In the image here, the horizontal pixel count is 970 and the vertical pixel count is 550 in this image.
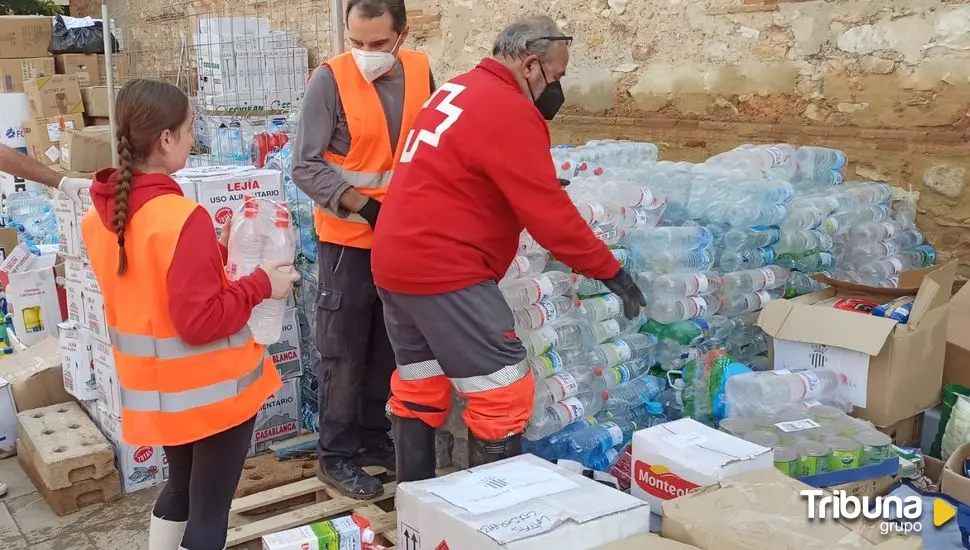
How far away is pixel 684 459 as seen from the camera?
2441 mm

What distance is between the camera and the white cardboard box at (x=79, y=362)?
3963mm

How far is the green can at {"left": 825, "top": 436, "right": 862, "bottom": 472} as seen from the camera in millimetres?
2812

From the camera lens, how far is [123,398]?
2.31 metres

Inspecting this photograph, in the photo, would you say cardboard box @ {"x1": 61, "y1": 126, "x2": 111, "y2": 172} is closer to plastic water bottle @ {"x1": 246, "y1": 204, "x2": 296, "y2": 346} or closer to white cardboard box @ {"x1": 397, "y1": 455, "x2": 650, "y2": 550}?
plastic water bottle @ {"x1": 246, "y1": 204, "x2": 296, "y2": 346}

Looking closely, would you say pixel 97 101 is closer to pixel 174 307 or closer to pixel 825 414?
pixel 174 307

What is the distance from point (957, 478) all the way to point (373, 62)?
2456mm

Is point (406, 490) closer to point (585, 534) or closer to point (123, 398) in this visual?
point (585, 534)

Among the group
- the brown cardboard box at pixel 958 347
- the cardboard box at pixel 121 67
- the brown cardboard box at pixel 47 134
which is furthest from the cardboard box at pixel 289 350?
the brown cardboard box at pixel 47 134

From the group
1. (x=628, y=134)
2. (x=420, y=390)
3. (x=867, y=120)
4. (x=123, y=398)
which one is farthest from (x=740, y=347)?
(x=123, y=398)

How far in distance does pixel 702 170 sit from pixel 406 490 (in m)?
2.72

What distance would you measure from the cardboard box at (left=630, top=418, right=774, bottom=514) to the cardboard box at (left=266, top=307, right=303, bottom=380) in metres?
1.94


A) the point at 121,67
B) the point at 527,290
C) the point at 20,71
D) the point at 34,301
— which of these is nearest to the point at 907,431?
the point at 527,290

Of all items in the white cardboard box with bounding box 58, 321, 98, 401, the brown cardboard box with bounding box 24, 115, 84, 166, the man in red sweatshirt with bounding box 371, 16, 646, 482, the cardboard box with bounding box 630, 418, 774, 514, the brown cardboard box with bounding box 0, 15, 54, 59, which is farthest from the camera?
the brown cardboard box with bounding box 0, 15, 54, 59

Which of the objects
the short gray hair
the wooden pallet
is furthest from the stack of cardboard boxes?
the short gray hair
